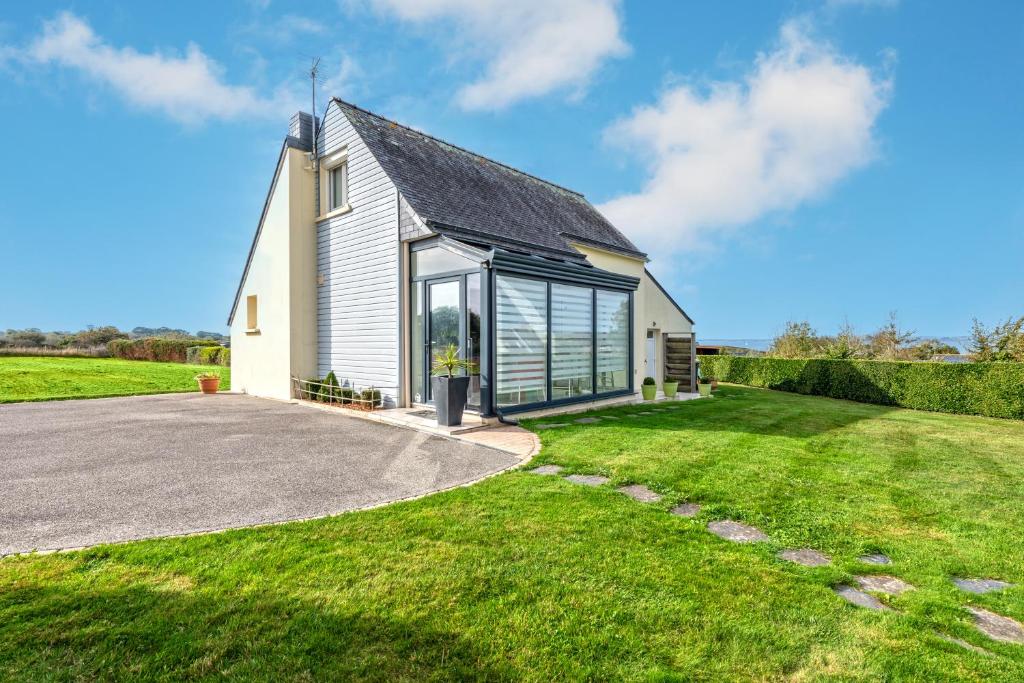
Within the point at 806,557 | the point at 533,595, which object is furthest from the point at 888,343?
the point at 533,595

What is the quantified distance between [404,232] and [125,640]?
31.4 ft

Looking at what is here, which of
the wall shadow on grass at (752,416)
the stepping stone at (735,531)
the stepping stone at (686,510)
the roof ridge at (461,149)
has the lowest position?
the wall shadow on grass at (752,416)

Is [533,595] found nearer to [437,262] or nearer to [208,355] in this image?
[437,262]

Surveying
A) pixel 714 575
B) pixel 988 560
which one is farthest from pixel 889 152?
pixel 714 575

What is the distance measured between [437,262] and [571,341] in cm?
384

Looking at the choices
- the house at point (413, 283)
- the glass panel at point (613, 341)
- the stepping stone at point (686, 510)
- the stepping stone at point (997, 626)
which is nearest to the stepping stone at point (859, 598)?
the stepping stone at point (997, 626)

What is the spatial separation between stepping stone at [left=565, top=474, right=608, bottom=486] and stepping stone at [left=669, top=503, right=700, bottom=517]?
97cm

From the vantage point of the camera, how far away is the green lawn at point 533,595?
7.79 ft

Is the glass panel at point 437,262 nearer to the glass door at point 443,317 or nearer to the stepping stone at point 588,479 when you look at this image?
the glass door at point 443,317

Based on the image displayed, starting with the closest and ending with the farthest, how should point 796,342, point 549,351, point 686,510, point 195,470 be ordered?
point 686,510 < point 195,470 < point 549,351 < point 796,342

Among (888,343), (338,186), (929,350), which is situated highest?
(338,186)

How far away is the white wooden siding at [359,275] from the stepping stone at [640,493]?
23.7 feet

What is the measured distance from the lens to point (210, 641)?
2.46 meters

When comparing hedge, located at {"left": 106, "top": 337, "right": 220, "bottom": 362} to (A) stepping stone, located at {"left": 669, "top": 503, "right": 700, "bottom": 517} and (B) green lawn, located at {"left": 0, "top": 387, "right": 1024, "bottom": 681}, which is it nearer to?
(B) green lawn, located at {"left": 0, "top": 387, "right": 1024, "bottom": 681}
